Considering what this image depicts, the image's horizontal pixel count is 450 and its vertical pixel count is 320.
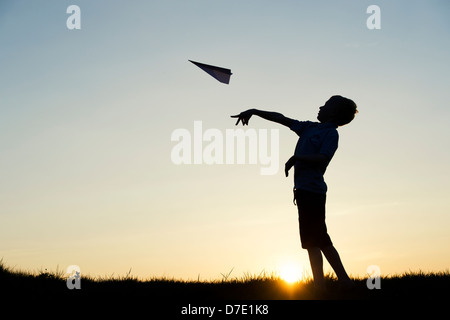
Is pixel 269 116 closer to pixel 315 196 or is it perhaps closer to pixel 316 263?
pixel 315 196

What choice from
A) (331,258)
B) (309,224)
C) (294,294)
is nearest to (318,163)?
(309,224)

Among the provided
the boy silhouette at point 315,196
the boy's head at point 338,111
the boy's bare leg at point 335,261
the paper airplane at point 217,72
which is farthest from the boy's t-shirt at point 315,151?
the paper airplane at point 217,72

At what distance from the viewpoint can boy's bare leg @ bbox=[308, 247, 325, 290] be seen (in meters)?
7.20

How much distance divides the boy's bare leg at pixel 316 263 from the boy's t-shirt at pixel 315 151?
A: 78 centimetres

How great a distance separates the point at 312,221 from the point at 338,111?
5.17 ft

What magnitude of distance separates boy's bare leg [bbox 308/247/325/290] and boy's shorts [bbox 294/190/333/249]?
0.27 feet

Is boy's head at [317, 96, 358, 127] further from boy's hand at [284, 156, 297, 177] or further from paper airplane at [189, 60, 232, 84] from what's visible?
paper airplane at [189, 60, 232, 84]

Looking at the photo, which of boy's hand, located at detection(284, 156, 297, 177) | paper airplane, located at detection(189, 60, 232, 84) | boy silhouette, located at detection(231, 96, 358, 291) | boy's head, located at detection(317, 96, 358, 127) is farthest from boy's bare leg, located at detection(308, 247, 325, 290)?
paper airplane, located at detection(189, 60, 232, 84)

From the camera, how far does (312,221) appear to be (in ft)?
23.8

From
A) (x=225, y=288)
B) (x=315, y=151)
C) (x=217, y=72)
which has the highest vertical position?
(x=217, y=72)

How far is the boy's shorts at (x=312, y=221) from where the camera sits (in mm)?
7238

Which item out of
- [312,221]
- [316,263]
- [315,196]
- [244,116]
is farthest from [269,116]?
[316,263]
